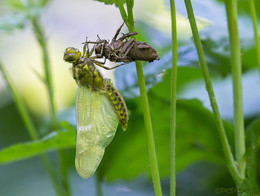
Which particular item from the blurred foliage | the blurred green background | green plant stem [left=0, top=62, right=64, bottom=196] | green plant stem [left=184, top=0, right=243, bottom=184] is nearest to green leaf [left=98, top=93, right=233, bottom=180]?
the blurred green background

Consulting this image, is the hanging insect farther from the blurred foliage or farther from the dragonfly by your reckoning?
the blurred foliage

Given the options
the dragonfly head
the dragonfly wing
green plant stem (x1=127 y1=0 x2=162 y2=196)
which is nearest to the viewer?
green plant stem (x1=127 y1=0 x2=162 y2=196)

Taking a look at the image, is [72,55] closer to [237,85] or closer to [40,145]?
[40,145]

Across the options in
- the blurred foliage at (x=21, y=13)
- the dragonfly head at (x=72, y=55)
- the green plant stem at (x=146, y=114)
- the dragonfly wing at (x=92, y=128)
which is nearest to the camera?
the green plant stem at (x=146, y=114)

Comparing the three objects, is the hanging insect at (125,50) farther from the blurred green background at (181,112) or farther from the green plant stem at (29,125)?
the green plant stem at (29,125)

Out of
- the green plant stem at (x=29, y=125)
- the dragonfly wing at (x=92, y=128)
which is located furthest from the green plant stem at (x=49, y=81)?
the dragonfly wing at (x=92, y=128)

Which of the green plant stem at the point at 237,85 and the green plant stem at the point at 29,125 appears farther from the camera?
the green plant stem at the point at 29,125

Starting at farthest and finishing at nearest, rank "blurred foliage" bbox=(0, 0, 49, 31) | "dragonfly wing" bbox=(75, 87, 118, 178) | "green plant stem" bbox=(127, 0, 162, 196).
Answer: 1. "blurred foliage" bbox=(0, 0, 49, 31)
2. "dragonfly wing" bbox=(75, 87, 118, 178)
3. "green plant stem" bbox=(127, 0, 162, 196)
